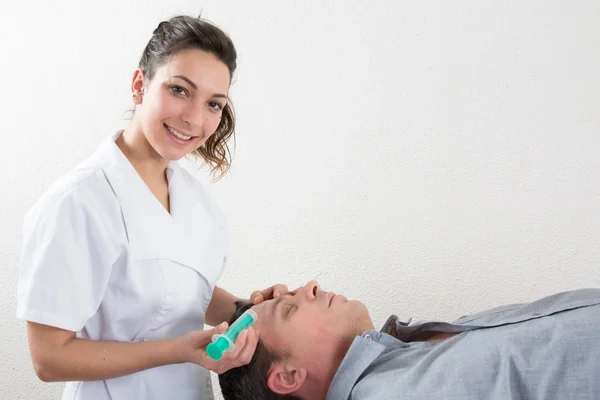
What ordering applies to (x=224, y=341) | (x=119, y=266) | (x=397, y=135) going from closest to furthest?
(x=224, y=341), (x=119, y=266), (x=397, y=135)

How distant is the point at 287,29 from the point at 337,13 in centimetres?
18

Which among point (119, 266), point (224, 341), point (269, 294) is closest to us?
point (224, 341)

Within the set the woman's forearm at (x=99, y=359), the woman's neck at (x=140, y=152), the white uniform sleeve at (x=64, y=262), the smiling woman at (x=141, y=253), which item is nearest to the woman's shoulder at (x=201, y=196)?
the smiling woman at (x=141, y=253)

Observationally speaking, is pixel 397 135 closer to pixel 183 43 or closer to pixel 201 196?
pixel 201 196

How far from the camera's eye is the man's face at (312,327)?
1.47m

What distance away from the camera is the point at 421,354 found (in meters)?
1.42

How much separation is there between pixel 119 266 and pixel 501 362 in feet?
2.72

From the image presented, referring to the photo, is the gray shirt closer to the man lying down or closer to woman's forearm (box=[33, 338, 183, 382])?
the man lying down

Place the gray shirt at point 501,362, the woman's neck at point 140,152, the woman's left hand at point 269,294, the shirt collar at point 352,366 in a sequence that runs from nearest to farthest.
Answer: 1. the gray shirt at point 501,362
2. the shirt collar at point 352,366
3. the woman's neck at point 140,152
4. the woman's left hand at point 269,294

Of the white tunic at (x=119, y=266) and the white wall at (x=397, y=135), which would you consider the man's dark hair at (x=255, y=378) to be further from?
the white wall at (x=397, y=135)

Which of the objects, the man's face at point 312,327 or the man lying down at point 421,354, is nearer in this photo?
the man lying down at point 421,354

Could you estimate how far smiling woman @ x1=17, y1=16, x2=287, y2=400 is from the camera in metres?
1.28

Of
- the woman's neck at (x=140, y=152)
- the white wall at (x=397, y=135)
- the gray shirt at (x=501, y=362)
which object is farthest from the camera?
the white wall at (x=397, y=135)

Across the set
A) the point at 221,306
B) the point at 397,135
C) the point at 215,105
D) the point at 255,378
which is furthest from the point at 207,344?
the point at 397,135
